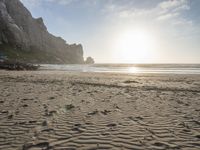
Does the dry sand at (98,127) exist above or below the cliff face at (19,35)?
below

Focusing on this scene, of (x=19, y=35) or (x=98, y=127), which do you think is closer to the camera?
(x=98, y=127)

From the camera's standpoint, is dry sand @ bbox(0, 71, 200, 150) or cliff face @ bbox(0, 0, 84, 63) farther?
cliff face @ bbox(0, 0, 84, 63)

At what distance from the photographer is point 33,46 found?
180 m

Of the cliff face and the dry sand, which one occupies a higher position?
the cliff face

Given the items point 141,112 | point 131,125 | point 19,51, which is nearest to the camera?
point 131,125

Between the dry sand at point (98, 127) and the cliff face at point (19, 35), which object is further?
the cliff face at point (19, 35)

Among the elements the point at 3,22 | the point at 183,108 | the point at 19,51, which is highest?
the point at 3,22

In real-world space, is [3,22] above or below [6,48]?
above

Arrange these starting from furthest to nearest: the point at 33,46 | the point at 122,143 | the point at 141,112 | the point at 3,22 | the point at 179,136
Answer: the point at 33,46
the point at 3,22
the point at 141,112
the point at 179,136
the point at 122,143

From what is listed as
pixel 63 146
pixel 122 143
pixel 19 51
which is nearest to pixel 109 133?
pixel 122 143

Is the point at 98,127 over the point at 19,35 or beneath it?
beneath

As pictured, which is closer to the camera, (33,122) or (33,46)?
(33,122)

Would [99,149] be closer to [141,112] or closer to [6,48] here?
[141,112]

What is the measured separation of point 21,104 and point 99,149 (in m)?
6.06
